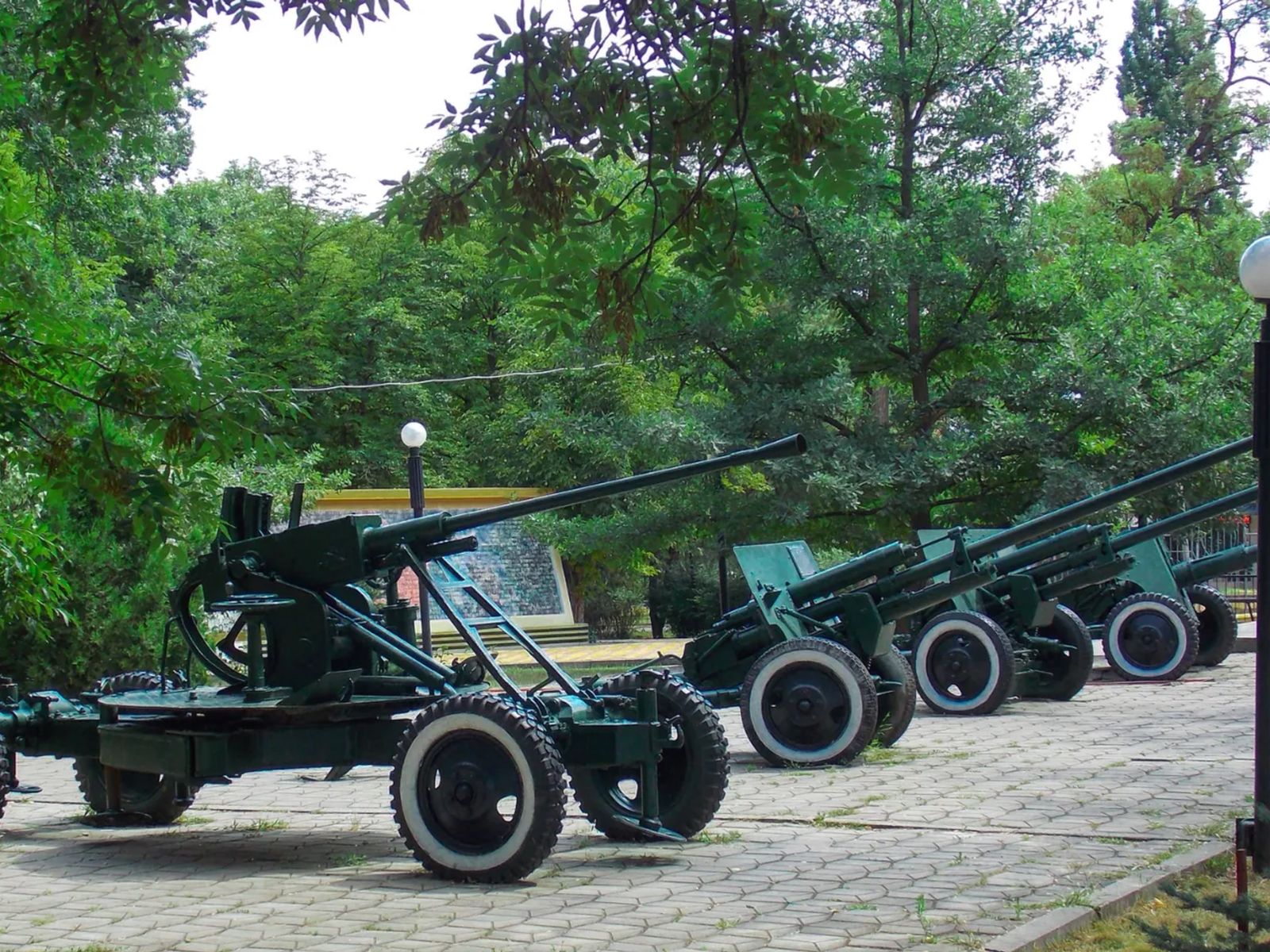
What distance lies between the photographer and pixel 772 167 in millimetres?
6582

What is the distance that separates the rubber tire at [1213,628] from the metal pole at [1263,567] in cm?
1242

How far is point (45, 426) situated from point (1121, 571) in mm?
11872

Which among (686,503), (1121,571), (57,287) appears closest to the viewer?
(57,287)

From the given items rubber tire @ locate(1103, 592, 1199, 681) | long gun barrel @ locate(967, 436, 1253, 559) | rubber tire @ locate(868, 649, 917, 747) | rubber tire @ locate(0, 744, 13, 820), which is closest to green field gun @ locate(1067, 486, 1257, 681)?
rubber tire @ locate(1103, 592, 1199, 681)

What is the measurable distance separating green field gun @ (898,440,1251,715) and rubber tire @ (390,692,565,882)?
22.9ft

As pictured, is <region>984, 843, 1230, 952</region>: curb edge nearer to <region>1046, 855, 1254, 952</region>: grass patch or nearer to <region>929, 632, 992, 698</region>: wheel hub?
<region>1046, 855, 1254, 952</region>: grass patch

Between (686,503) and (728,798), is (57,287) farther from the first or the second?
(686,503)

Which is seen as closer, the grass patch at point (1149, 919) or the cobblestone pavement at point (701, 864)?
the grass patch at point (1149, 919)

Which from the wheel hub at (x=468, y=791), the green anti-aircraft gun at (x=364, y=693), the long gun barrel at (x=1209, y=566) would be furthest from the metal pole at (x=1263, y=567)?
the long gun barrel at (x=1209, y=566)

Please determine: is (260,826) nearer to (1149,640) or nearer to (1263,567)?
(1263,567)

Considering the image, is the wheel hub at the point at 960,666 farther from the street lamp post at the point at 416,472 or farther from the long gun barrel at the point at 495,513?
the long gun barrel at the point at 495,513

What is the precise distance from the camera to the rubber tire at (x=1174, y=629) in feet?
57.9

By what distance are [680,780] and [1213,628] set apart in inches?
524

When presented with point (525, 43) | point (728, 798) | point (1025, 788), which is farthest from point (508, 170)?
point (1025, 788)
